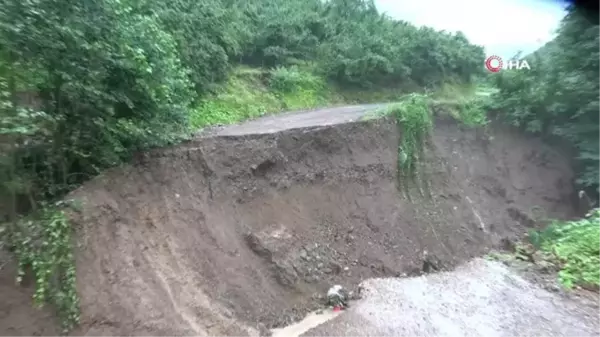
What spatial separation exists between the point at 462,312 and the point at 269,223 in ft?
13.1

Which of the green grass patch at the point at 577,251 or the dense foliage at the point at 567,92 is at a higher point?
the dense foliage at the point at 567,92

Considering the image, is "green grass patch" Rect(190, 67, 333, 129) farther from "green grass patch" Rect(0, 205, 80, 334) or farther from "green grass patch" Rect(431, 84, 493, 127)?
"green grass patch" Rect(0, 205, 80, 334)

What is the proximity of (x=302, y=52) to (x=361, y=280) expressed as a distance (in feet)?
38.1

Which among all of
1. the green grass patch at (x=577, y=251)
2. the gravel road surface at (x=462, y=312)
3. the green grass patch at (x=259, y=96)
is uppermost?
the green grass patch at (x=259, y=96)

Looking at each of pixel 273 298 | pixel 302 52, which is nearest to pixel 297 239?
pixel 273 298

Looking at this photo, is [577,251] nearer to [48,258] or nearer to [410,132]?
[410,132]

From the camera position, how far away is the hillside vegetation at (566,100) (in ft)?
34.9

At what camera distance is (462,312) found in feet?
26.9

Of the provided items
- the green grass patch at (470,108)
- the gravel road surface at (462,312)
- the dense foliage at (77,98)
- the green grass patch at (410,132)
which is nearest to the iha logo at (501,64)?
the green grass patch at (470,108)

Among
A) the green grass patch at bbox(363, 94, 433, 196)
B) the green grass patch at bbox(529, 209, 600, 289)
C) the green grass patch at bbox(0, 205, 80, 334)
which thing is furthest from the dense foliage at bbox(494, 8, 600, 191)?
the green grass patch at bbox(0, 205, 80, 334)

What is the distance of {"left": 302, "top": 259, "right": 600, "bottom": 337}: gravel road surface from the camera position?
7422mm

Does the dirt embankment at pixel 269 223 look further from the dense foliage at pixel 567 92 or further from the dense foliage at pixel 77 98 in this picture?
the dense foliage at pixel 567 92

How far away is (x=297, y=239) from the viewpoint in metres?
9.52

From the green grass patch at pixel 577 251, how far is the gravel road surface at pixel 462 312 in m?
0.62
